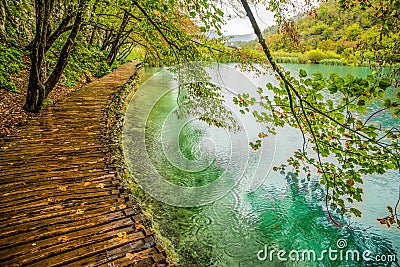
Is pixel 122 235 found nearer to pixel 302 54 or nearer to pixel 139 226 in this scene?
pixel 139 226

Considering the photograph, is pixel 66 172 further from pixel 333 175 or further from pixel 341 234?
pixel 341 234

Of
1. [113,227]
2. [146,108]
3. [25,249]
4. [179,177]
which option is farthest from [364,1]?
[146,108]

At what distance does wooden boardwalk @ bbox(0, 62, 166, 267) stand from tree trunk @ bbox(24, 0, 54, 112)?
4.44ft

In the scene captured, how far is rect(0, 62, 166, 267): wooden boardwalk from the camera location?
2543 millimetres

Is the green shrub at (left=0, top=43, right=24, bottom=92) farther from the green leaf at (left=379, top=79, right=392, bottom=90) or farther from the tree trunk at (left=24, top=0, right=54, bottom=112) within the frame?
the green leaf at (left=379, top=79, right=392, bottom=90)

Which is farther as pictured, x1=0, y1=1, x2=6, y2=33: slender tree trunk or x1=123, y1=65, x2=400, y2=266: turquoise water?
x1=0, y1=1, x2=6, y2=33: slender tree trunk

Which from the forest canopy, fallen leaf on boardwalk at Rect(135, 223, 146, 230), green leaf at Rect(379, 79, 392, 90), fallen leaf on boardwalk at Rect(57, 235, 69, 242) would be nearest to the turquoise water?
the forest canopy

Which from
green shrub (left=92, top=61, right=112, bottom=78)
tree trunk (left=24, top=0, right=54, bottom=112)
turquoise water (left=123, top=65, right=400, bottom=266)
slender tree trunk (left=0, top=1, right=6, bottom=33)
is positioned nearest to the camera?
turquoise water (left=123, top=65, right=400, bottom=266)

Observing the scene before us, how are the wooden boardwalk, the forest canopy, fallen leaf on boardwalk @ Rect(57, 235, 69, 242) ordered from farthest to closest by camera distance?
fallen leaf on boardwalk @ Rect(57, 235, 69, 242), the wooden boardwalk, the forest canopy

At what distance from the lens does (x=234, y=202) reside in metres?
6.41

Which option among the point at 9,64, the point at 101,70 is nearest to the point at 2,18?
the point at 9,64

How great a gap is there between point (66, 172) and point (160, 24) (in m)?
2.93

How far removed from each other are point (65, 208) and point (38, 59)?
4548mm

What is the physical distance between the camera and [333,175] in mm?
2354
